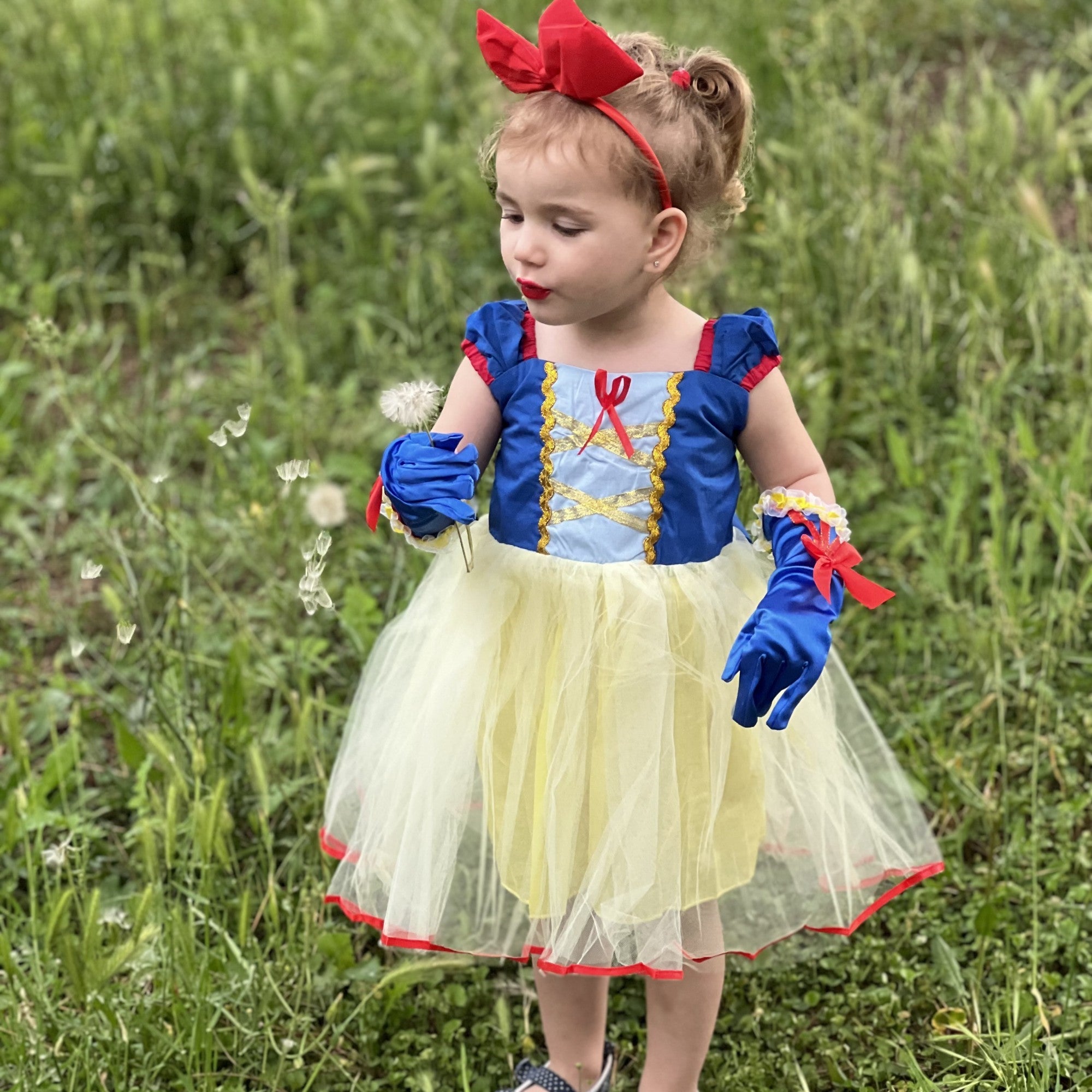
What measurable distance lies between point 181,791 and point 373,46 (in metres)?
3.00

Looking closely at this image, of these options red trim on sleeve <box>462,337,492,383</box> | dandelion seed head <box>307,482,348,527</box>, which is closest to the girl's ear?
red trim on sleeve <box>462,337,492,383</box>

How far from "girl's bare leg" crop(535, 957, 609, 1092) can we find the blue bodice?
25.8 inches

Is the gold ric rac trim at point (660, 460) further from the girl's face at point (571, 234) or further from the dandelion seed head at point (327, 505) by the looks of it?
the dandelion seed head at point (327, 505)

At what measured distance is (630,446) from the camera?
1.67m

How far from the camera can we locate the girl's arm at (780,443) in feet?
5.57

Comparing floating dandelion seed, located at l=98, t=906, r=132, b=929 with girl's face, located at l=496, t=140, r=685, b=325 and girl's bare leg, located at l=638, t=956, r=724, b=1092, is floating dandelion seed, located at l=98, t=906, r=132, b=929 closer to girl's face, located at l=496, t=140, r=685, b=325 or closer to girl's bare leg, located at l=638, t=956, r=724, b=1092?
girl's bare leg, located at l=638, t=956, r=724, b=1092

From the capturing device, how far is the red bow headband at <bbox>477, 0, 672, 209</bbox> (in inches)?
59.1

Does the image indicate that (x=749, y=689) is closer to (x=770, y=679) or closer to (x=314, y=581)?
(x=770, y=679)

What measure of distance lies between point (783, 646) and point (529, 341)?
534 mm

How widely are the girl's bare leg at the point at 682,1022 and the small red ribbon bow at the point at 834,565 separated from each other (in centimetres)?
57

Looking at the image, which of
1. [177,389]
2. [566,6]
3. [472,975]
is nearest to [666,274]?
[566,6]

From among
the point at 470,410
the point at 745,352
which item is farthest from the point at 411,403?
the point at 745,352

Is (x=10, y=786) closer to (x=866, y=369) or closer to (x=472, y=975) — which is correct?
(x=472, y=975)

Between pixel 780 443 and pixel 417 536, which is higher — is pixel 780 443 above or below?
above
